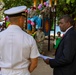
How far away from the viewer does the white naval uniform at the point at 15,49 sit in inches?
122

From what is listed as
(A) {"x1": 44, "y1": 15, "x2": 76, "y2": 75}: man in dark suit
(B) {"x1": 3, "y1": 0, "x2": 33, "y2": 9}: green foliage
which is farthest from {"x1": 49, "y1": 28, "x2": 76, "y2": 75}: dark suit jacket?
(B) {"x1": 3, "y1": 0, "x2": 33, "y2": 9}: green foliage

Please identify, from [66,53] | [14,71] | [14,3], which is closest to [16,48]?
[14,71]

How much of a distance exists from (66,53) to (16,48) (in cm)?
83

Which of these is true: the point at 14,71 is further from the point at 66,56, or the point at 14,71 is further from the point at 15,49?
the point at 66,56

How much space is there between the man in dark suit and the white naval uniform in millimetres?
685

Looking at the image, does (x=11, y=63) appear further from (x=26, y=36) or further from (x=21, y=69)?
(x=26, y=36)

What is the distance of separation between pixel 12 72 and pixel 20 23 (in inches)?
21.8

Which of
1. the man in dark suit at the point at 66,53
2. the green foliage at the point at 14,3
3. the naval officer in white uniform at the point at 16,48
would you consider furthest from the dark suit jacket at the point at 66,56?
the green foliage at the point at 14,3

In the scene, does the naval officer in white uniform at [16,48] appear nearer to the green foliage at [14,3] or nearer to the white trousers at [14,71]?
the white trousers at [14,71]

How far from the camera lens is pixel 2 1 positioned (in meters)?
16.6

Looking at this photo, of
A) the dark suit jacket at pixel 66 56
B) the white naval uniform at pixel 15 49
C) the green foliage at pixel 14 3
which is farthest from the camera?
the green foliage at pixel 14 3

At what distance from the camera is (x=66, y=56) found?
366cm

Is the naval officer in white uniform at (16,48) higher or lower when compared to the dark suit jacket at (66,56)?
higher

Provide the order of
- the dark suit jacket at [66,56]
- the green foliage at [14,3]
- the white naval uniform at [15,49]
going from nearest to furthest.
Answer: the white naval uniform at [15,49] → the dark suit jacket at [66,56] → the green foliage at [14,3]
